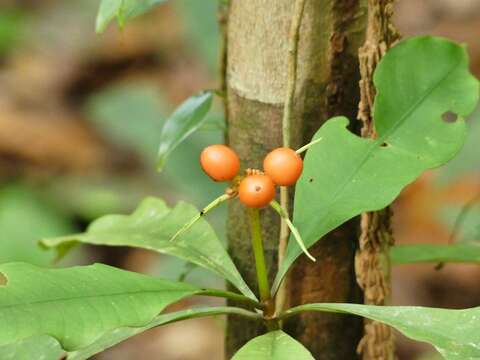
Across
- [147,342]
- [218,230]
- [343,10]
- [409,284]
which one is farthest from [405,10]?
[343,10]

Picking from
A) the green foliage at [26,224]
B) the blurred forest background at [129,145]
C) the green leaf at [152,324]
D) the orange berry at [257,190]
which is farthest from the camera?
the green foliage at [26,224]

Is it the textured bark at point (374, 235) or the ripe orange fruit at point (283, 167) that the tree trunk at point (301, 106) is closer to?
the textured bark at point (374, 235)

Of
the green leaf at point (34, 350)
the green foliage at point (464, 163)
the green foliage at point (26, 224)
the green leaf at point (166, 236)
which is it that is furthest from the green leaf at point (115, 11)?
the green foliage at point (26, 224)

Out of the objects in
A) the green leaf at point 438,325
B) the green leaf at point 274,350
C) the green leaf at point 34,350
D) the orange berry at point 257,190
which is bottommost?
the green leaf at point 34,350

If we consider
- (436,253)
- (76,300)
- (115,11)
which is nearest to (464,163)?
(436,253)

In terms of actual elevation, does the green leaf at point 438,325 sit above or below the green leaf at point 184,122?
below
